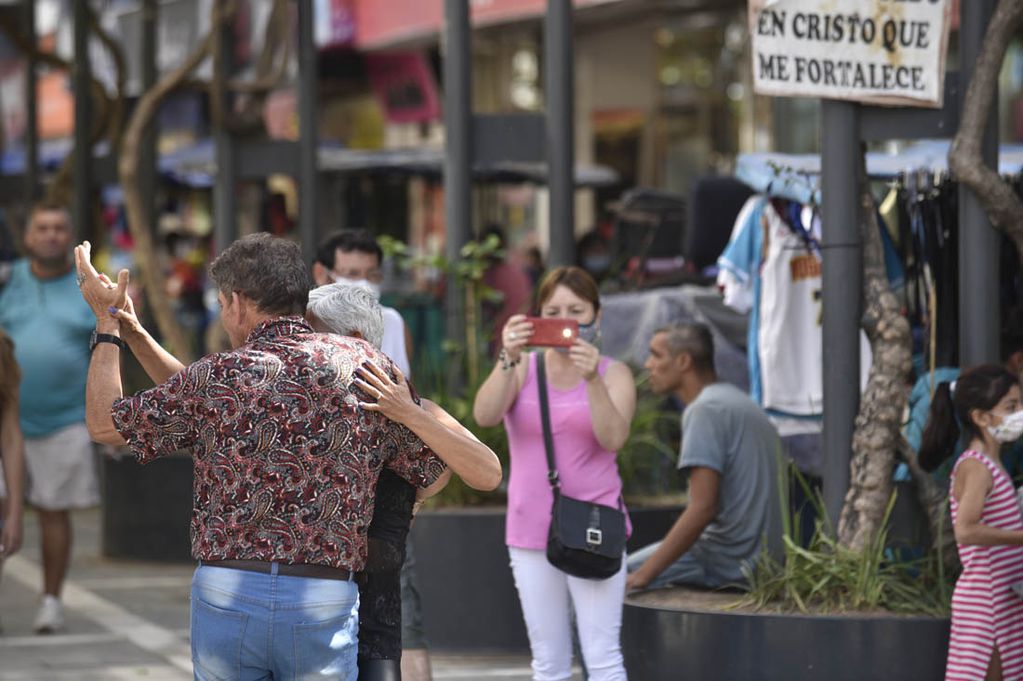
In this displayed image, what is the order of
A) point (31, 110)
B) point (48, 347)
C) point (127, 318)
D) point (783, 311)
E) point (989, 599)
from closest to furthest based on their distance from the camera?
1. point (127, 318)
2. point (989, 599)
3. point (783, 311)
4. point (48, 347)
5. point (31, 110)

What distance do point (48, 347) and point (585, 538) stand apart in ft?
14.0

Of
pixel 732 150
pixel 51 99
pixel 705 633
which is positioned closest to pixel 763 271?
pixel 705 633

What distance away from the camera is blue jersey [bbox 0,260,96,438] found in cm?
947

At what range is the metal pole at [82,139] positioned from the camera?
48.0ft

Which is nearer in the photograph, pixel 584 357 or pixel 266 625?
pixel 266 625

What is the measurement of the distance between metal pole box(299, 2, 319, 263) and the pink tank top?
4.93 m

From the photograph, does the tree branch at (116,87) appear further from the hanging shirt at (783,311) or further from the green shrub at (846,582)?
the green shrub at (846,582)

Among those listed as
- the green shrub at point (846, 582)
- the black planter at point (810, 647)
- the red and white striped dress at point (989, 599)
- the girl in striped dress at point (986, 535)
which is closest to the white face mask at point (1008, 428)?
the girl in striped dress at point (986, 535)

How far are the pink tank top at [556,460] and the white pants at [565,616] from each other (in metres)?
0.10

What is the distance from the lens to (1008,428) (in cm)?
644

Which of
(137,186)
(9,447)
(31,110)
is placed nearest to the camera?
(9,447)

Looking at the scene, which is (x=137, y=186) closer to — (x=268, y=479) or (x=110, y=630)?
(x=110, y=630)

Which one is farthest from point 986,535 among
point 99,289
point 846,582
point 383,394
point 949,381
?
point 99,289

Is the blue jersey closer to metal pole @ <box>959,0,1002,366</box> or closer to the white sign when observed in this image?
the white sign
